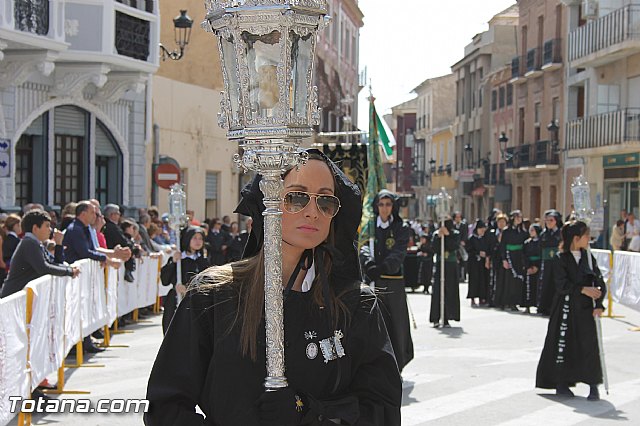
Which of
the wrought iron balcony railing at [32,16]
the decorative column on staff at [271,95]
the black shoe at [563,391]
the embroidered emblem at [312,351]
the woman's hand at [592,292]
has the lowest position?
the black shoe at [563,391]

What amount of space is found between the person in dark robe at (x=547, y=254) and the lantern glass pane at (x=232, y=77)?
56.8 feet

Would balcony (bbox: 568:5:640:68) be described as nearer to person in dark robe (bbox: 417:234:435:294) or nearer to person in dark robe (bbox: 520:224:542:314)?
person in dark robe (bbox: 417:234:435:294)

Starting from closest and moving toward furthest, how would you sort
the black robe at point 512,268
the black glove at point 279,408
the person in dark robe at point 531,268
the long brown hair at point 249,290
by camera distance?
the black glove at point 279,408 → the long brown hair at point 249,290 → the person in dark robe at point 531,268 → the black robe at point 512,268

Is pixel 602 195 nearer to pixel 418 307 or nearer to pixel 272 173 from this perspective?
pixel 418 307

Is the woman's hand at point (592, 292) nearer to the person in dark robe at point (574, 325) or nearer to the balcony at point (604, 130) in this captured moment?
the person in dark robe at point (574, 325)

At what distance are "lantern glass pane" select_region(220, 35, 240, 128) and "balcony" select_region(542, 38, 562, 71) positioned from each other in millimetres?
40669

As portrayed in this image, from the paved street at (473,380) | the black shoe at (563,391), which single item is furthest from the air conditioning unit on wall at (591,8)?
the black shoe at (563,391)

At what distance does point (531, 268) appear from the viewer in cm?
2212

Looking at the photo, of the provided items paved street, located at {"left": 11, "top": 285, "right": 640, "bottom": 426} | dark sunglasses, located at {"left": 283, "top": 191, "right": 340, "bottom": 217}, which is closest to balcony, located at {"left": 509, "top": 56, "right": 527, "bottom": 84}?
paved street, located at {"left": 11, "top": 285, "right": 640, "bottom": 426}

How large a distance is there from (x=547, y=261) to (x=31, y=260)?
12.6 m

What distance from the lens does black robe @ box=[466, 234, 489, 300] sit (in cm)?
2430

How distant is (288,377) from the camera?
13.2ft

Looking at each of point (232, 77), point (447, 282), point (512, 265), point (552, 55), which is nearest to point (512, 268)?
point (512, 265)

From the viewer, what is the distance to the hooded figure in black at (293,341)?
13.0ft
